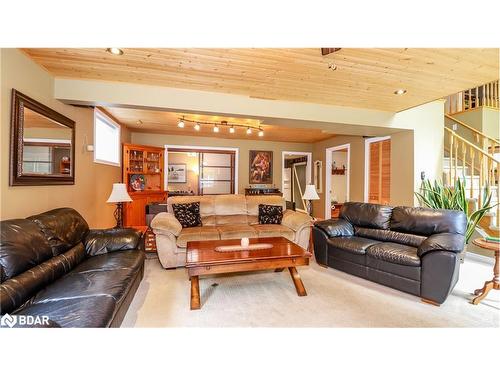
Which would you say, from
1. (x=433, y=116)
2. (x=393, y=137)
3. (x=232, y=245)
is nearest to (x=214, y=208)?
(x=232, y=245)

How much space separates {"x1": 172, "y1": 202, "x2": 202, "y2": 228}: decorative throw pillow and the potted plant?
12.6 ft

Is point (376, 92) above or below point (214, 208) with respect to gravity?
above

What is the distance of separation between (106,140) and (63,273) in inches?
120

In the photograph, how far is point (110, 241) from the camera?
2623 mm

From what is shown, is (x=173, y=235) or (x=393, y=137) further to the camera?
(x=393, y=137)

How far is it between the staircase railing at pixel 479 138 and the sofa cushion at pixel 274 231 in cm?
410

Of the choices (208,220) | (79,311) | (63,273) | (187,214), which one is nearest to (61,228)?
(63,273)

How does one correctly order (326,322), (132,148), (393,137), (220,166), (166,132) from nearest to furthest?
(326,322) → (393,137) → (132,148) → (166,132) → (220,166)

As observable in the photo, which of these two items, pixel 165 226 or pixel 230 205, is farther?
pixel 230 205

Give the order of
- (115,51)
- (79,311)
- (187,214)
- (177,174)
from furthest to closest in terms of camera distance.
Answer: (177,174) < (187,214) < (115,51) < (79,311)

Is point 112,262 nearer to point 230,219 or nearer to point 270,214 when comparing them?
point 230,219

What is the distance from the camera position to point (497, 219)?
11.5 feet

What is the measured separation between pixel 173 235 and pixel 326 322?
7.05 feet
